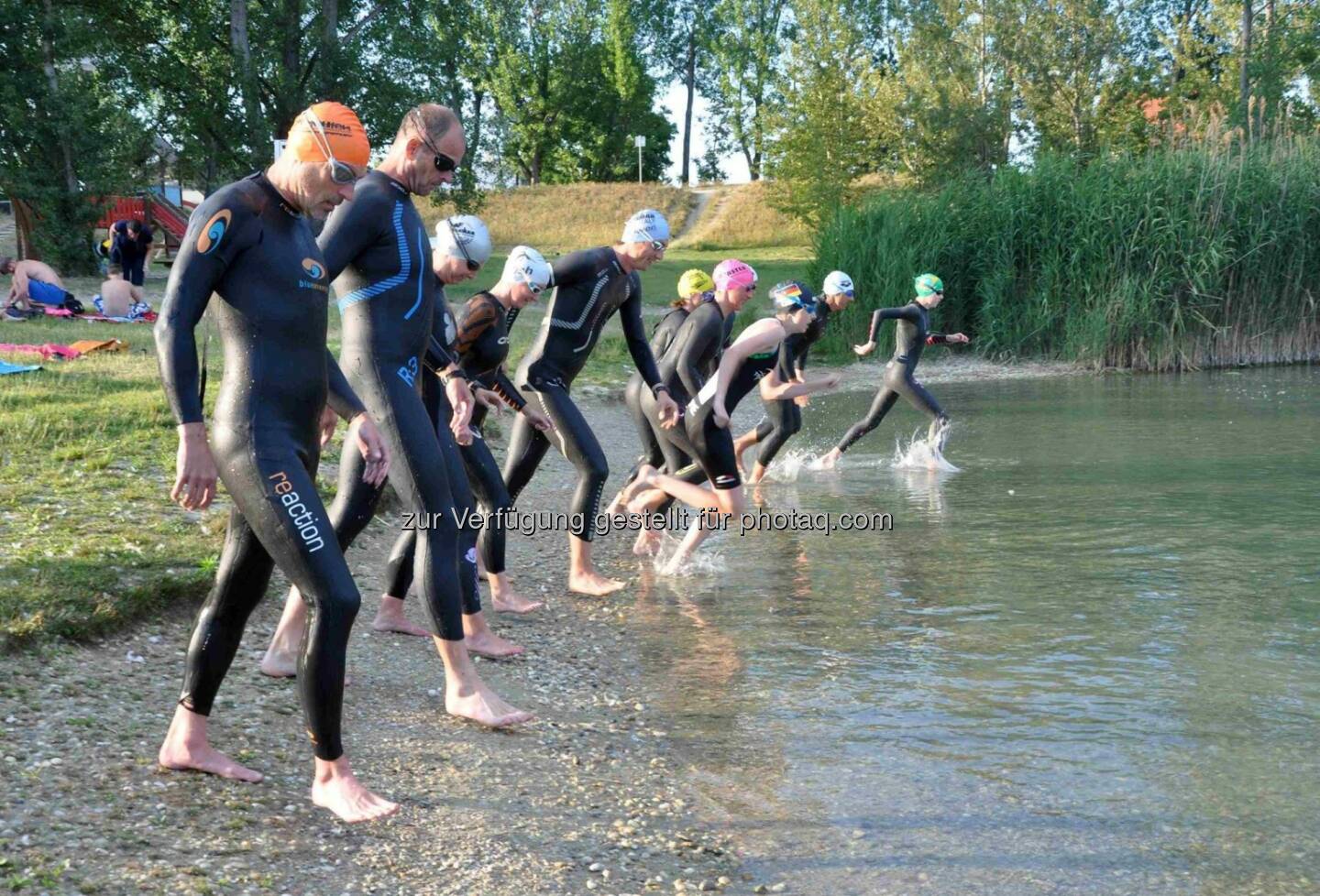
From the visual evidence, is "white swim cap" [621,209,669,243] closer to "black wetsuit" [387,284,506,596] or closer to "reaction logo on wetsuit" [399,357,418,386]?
"black wetsuit" [387,284,506,596]

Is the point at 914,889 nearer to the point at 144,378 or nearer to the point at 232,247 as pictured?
the point at 232,247

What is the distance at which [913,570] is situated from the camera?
820 centimetres

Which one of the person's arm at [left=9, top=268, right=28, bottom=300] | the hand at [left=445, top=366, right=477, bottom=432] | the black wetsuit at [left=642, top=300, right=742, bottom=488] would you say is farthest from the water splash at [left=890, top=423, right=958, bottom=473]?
the person's arm at [left=9, top=268, right=28, bottom=300]

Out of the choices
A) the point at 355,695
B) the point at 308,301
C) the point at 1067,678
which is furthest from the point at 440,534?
the point at 1067,678

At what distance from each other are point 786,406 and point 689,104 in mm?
66388

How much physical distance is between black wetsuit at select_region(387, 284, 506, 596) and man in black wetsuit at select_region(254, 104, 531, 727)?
22 centimetres

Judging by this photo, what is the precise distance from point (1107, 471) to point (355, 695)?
8368 millimetres

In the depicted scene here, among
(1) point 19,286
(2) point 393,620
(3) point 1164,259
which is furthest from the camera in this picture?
(3) point 1164,259

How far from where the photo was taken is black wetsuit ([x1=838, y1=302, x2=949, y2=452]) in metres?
12.9

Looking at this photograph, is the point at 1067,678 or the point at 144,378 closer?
the point at 1067,678

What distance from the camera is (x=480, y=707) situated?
16.8ft

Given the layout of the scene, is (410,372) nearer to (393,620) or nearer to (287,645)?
(287,645)

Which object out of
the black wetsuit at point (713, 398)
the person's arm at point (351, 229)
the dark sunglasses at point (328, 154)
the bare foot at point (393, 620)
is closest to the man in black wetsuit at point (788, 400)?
the black wetsuit at point (713, 398)

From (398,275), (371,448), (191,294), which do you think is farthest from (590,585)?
(191,294)
